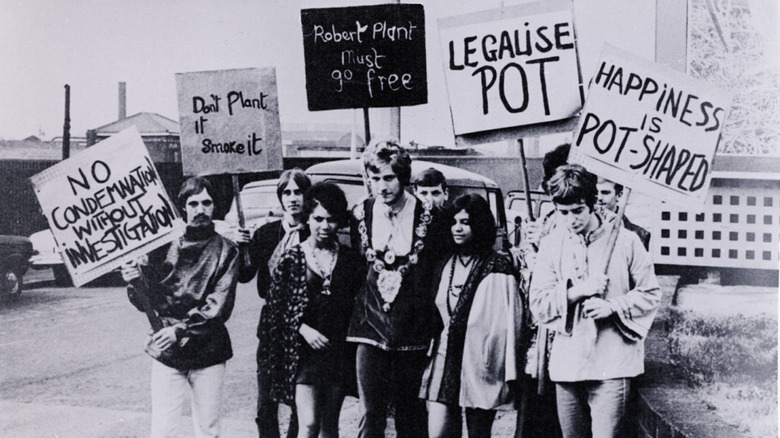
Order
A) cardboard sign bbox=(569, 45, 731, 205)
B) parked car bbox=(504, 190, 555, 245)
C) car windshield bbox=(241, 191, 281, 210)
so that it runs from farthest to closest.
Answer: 1. car windshield bbox=(241, 191, 281, 210)
2. parked car bbox=(504, 190, 555, 245)
3. cardboard sign bbox=(569, 45, 731, 205)

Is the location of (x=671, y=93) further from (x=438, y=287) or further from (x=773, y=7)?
(x=438, y=287)

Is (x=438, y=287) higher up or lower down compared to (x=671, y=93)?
lower down

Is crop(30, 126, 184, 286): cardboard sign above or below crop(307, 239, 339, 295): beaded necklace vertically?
above

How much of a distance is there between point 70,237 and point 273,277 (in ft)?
3.85

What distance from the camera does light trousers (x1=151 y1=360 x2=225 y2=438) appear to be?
13.7 ft

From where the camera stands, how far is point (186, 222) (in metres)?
4.20

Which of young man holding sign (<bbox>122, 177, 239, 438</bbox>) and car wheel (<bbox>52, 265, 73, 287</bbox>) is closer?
young man holding sign (<bbox>122, 177, 239, 438</bbox>)

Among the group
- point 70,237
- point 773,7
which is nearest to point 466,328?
point 70,237

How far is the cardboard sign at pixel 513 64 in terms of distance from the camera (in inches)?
156

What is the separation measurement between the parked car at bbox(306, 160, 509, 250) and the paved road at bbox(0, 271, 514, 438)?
851mm

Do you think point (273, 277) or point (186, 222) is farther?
point (186, 222)

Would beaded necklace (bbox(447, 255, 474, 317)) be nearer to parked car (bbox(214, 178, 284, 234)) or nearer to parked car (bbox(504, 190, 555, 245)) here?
parked car (bbox(504, 190, 555, 245))

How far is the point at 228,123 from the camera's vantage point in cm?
426

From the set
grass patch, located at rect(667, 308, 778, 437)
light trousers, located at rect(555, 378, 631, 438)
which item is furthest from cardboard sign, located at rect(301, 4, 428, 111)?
grass patch, located at rect(667, 308, 778, 437)
